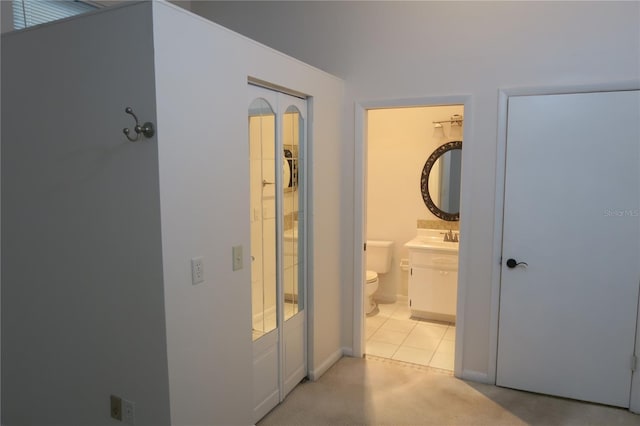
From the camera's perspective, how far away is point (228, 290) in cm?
222

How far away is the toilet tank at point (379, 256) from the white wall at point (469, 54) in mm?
1228

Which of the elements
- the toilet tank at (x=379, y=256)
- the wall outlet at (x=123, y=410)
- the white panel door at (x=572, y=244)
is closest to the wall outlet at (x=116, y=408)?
the wall outlet at (x=123, y=410)

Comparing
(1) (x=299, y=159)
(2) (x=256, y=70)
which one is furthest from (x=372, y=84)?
(2) (x=256, y=70)

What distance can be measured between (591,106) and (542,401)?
184cm

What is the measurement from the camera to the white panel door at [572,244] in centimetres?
268

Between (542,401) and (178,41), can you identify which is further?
(542,401)

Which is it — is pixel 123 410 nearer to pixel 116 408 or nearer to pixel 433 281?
pixel 116 408

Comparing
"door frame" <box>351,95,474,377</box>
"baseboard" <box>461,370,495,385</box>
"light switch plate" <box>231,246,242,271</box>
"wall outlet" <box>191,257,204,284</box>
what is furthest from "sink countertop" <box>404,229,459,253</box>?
"wall outlet" <box>191,257,204,284</box>

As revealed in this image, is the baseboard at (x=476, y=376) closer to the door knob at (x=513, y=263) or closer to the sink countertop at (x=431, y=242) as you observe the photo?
the door knob at (x=513, y=263)

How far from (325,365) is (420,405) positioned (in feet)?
2.42

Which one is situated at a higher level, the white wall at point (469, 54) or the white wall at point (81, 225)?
the white wall at point (469, 54)

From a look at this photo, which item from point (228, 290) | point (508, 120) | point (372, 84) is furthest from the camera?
point (372, 84)

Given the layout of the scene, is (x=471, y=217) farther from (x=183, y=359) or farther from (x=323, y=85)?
(x=183, y=359)

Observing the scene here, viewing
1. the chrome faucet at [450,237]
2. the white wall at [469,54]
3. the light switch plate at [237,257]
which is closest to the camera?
the light switch plate at [237,257]
